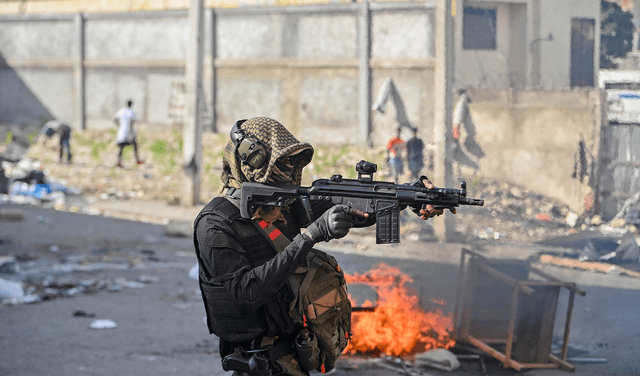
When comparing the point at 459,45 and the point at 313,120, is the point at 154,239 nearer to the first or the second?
the point at 313,120

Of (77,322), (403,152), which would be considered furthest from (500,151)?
(77,322)

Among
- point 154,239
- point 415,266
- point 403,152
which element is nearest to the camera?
point 415,266

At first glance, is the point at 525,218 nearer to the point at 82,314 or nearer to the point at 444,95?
the point at 444,95

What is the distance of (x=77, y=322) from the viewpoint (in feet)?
18.5

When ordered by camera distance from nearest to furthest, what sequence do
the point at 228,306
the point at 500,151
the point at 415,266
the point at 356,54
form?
A: the point at 228,306, the point at 415,266, the point at 500,151, the point at 356,54

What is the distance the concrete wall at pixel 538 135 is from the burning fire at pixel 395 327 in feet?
17.1

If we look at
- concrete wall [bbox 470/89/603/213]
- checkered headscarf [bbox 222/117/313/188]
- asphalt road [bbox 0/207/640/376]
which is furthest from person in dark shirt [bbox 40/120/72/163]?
checkered headscarf [bbox 222/117/313/188]

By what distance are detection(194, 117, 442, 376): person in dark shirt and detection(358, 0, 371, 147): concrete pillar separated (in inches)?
454

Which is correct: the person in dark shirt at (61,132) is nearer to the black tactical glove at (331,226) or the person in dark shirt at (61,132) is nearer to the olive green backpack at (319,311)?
the olive green backpack at (319,311)

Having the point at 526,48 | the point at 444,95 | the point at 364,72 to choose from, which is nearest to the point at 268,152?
the point at 444,95

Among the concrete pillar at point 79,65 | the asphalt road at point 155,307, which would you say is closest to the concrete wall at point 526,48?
the asphalt road at point 155,307

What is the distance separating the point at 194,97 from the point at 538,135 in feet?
19.5

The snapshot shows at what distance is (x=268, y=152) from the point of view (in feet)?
7.97

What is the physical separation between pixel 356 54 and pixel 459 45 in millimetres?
2275
